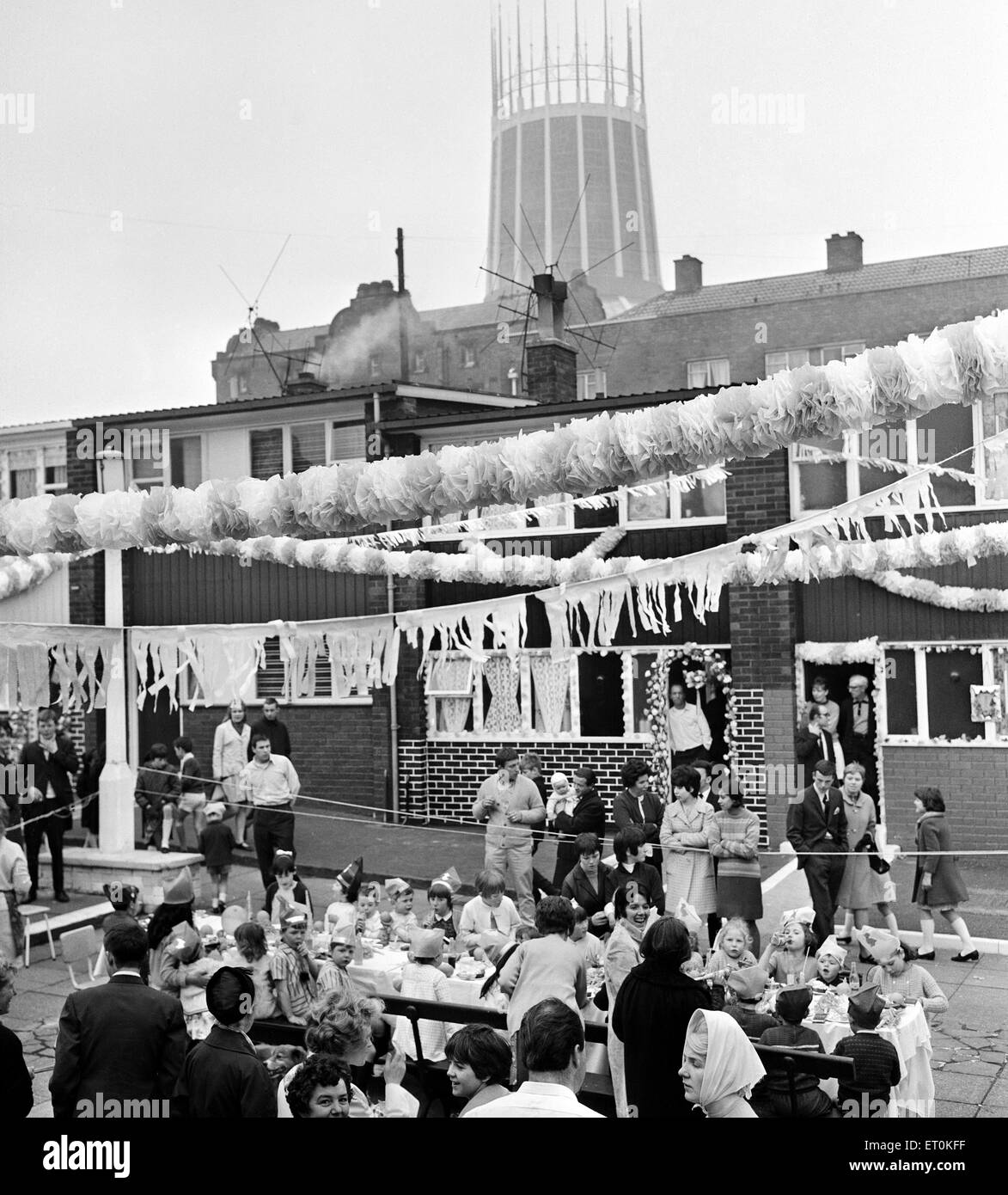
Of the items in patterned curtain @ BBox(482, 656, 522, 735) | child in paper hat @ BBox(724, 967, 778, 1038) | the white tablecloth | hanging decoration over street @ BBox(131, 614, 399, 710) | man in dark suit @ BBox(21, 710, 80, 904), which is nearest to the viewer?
the white tablecloth

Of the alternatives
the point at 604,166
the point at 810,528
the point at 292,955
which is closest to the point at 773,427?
the point at 292,955

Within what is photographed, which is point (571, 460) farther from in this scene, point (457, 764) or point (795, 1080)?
point (457, 764)

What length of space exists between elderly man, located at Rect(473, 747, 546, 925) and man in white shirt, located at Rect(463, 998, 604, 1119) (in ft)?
25.9

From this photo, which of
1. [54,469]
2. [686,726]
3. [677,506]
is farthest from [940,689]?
[54,469]

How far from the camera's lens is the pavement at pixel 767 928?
862 centimetres

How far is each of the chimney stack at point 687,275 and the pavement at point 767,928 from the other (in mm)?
36975

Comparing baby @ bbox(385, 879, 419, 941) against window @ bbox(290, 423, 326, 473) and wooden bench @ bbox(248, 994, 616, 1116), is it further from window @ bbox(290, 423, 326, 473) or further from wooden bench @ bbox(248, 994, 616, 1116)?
window @ bbox(290, 423, 326, 473)

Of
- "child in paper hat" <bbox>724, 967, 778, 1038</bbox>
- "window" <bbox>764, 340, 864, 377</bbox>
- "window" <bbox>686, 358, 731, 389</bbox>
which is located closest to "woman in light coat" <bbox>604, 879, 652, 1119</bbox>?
"child in paper hat" <bbox>724, 967, 778, 1038</bbox>

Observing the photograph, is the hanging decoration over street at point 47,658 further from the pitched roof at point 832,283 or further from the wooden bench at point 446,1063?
the pitched roof at point 832,283

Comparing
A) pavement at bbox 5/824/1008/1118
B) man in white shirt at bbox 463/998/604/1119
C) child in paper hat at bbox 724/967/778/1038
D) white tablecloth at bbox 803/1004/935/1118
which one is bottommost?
pavement at bbox 5/824/1008/1118

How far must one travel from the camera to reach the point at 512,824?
13.1 meters

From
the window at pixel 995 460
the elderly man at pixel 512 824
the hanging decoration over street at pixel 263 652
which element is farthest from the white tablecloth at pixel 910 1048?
the window at pixel 995 460

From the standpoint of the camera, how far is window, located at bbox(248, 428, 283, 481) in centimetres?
2233
